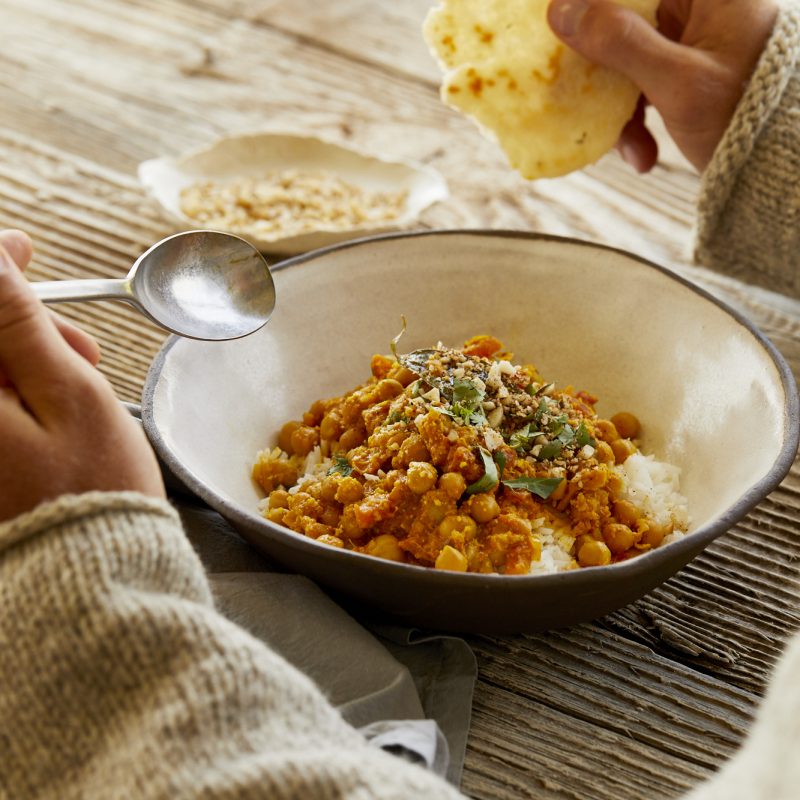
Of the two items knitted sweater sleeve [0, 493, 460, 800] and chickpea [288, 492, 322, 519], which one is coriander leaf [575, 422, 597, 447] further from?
knitted sweater sleeve [0, 493, 460, 800]

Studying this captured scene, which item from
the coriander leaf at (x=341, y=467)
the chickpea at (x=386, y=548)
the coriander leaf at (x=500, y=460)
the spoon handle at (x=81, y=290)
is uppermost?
the spoon handle at (x=81, y=290)

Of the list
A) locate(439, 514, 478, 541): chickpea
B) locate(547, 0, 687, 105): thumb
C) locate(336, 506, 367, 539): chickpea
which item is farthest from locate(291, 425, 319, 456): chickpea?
locate(547, 0, 687, 105): thumb

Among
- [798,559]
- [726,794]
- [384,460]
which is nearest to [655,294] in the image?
[798,559]

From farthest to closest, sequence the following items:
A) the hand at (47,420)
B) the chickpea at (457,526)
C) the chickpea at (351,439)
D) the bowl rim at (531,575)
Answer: the chickpea at (351,439), the chickpea at (457,526), the bowl rim at (531,575), the hand at (47,420)

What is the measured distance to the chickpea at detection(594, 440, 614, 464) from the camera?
150 centimetres

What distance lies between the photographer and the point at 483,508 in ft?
4.40

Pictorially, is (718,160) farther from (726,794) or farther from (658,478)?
(726,794)

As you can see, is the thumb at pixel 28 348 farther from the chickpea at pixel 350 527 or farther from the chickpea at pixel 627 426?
the chickpea at pixel 627 426

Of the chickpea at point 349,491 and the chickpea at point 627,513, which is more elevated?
the chickpea at point 627,513

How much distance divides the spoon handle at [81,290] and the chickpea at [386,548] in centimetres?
49

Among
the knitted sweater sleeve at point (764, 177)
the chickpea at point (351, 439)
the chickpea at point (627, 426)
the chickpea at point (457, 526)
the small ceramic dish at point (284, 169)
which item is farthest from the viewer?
the small ceramic dish at point (284, 169)

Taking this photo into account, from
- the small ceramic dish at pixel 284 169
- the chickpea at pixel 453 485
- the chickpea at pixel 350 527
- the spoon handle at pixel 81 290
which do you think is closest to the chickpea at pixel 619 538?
the chickpea at pixel 453 485

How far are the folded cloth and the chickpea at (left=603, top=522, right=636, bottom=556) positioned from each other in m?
0.29

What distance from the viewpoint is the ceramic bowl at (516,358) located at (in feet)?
3.88
